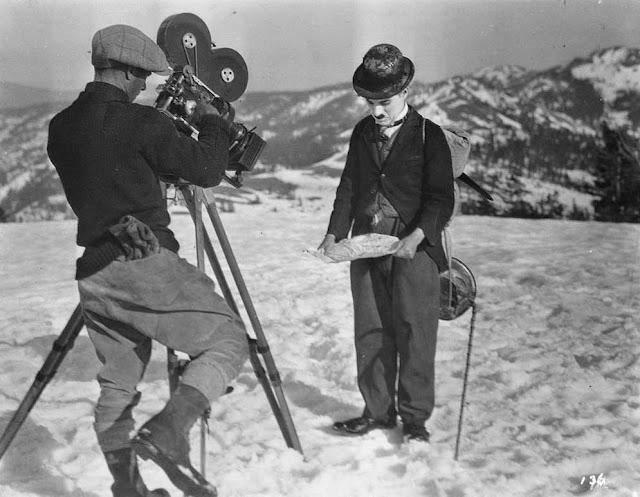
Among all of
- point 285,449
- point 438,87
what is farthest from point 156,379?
point 438,87

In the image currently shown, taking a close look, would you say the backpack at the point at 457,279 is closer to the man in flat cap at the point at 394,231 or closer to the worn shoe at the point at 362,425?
the man in flat cap at the point at 394,231

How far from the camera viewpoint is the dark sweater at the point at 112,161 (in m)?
2.25

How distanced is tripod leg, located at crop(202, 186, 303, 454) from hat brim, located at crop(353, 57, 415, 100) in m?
0.81

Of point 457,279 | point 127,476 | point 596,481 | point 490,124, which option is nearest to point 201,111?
point 127,476

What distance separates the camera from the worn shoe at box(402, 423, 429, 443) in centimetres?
319

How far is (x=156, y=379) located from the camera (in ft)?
13.6

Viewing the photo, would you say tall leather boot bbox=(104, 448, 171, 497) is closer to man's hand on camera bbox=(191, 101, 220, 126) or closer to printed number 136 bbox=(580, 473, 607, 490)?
man's hand on camera bbox=(191, 101, 220, 126)

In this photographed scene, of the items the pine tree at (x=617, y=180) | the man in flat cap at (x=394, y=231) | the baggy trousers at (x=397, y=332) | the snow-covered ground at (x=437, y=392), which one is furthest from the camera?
the pine tree at (x=617, y=180)

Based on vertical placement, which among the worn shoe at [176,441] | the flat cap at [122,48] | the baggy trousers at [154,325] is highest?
the flat cap at [122,48]

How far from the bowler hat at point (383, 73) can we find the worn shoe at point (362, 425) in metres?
1.57

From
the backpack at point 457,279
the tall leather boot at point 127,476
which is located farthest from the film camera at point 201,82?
the tall leather boot at point 127,476

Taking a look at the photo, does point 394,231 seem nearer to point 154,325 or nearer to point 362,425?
Result: point 362,425

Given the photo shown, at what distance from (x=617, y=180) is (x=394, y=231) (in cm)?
795

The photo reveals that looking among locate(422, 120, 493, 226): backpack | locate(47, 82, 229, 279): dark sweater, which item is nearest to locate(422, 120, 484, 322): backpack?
locate(422, 120, 493, 226): backpack
